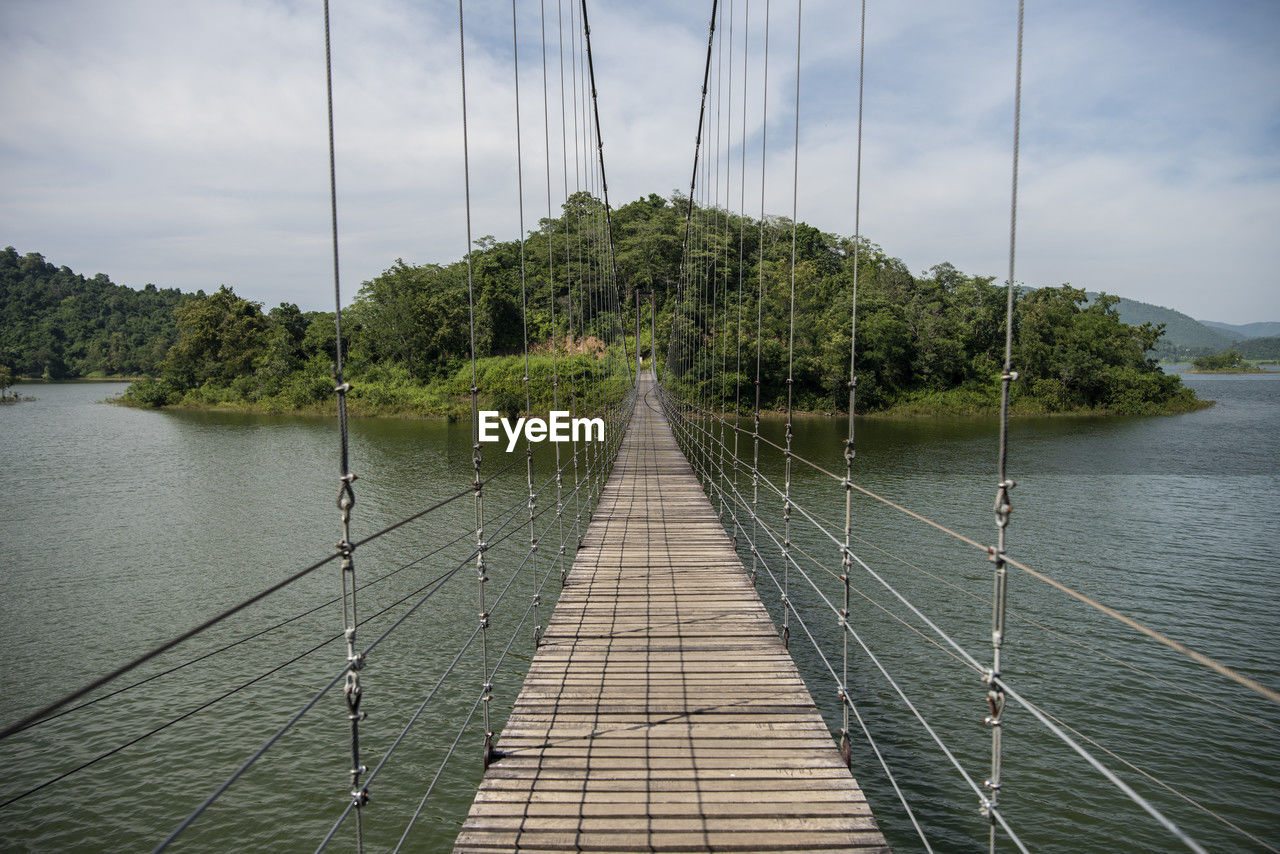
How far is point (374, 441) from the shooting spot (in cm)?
2258

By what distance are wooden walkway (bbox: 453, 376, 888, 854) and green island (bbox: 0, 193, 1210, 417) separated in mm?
20867

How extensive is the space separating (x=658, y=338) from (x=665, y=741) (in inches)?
1495

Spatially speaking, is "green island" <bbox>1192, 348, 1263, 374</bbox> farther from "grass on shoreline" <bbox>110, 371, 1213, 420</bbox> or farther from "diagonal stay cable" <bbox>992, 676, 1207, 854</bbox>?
"diagonal stay cable" <bbox>992, 676, 1207, 854</bbox>

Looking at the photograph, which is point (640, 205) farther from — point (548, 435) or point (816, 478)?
point (816, 478)

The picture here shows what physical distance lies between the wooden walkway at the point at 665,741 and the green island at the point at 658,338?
68.5ft

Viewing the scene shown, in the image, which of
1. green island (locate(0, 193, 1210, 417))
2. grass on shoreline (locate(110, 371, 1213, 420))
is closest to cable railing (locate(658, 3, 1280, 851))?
green island (locate(0, 193, 1210, 417))

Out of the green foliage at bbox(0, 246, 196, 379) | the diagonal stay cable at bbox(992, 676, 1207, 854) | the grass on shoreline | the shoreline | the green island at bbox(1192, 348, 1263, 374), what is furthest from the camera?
the green island at bbox(1192, 348, 1263, 374)

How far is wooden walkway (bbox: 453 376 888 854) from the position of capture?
7.96ft

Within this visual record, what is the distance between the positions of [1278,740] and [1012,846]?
10.6ft

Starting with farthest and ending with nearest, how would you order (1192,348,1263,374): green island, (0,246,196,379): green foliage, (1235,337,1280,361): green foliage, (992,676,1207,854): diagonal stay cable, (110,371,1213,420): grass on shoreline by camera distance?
1. (1235,337,1280,361): green foliage
2. (1192,348,1263,374): green island
3. (0,246,196,379): green foliage
4. (110,371,1213,420): grass on shoreline
5. (992,676,1207,854): diagonal stay cable

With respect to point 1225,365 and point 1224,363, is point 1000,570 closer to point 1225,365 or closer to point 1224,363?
point 1224,363

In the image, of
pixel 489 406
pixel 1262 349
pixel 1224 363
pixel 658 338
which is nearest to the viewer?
pixel 489 406

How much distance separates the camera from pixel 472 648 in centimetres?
729

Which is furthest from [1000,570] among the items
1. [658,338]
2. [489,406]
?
[658,338]
